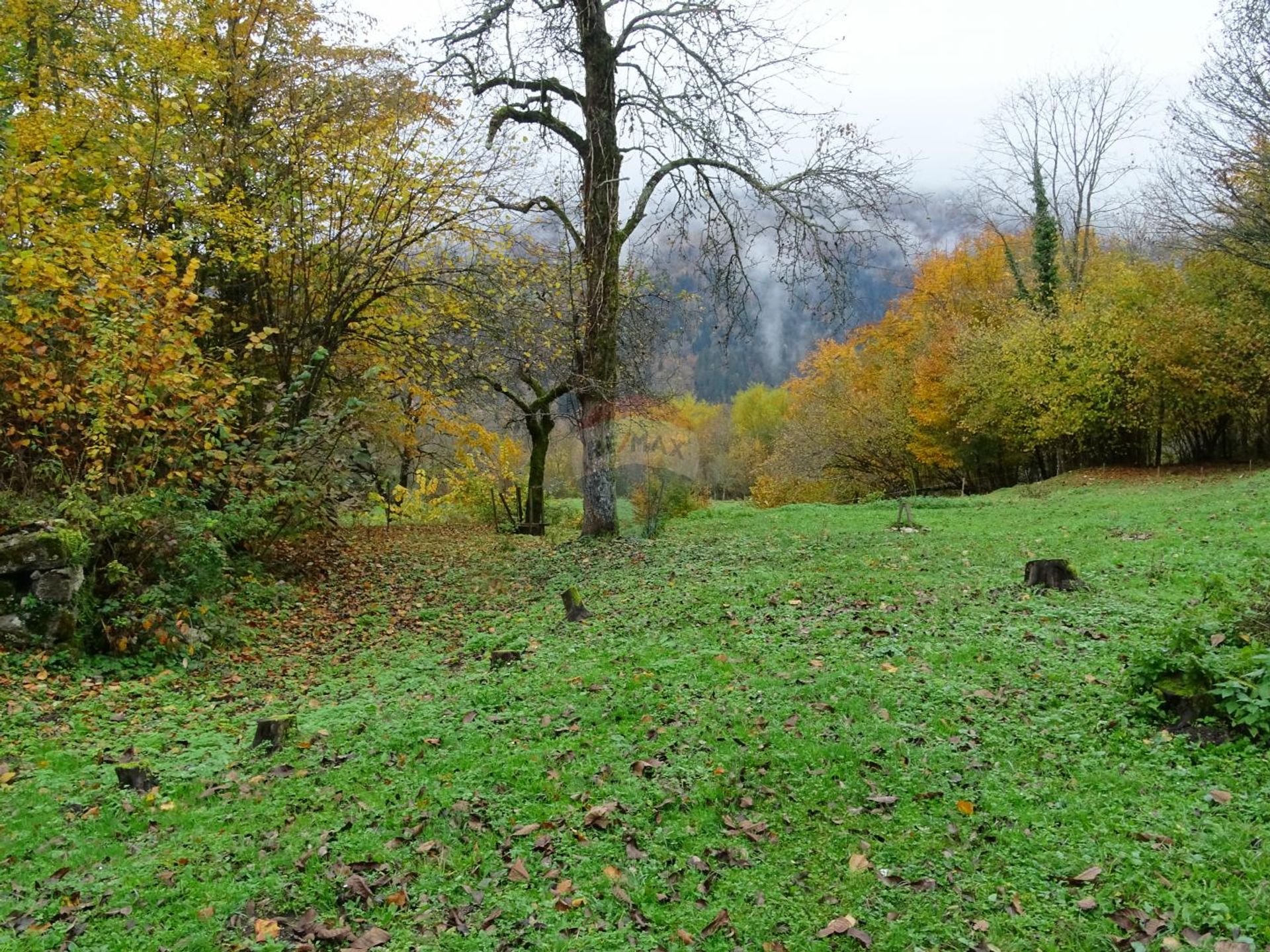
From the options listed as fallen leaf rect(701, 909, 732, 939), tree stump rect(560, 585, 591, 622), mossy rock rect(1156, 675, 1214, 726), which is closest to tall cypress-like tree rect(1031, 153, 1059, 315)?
tree stump rect(560, 585, 591, 622)

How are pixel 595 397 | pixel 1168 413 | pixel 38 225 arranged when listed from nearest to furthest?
pixel 38 225 → pixel 595 397 → pixel 1168 413

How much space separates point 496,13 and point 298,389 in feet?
20.7

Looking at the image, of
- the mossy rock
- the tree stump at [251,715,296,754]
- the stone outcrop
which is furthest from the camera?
the stone outcrop

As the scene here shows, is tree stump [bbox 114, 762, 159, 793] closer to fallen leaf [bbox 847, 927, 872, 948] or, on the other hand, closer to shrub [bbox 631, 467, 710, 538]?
fallen leaf [bbox 847, 927, 872, 948]

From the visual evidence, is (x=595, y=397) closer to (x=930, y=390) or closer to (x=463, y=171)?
(x=463, y=171)

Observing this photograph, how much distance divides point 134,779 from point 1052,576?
8.32 metres

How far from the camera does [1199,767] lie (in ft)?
13.2

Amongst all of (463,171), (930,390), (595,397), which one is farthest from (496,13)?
(930,390)

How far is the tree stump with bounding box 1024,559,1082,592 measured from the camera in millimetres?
7684

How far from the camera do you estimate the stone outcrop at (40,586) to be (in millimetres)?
6824

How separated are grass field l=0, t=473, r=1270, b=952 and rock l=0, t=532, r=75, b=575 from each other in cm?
93

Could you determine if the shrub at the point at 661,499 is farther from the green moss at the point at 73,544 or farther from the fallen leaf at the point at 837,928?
the fallen leaf at the point at 837,928

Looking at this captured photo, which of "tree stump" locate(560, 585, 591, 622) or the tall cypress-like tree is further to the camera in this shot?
the tall cypress-like tree

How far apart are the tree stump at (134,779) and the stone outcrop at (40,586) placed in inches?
113
